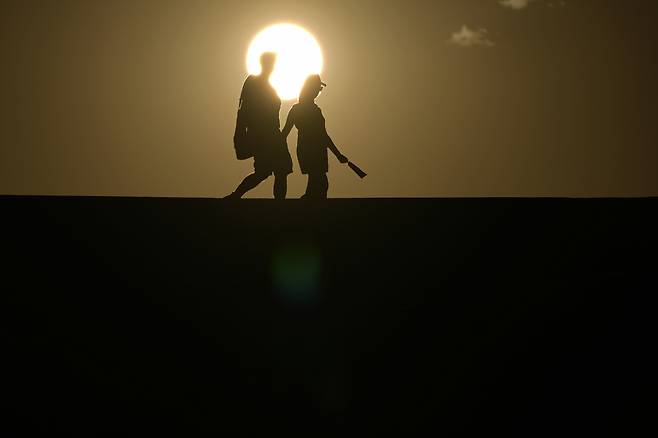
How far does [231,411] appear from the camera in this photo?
18.9 ft

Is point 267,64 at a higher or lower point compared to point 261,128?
higher

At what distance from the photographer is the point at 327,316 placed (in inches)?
243

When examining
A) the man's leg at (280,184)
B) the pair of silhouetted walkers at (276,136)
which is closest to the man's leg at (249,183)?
the pair of silhouetted walkers at (276,136)

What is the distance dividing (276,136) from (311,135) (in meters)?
0.42

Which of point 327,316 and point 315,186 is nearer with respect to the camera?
point 327,316

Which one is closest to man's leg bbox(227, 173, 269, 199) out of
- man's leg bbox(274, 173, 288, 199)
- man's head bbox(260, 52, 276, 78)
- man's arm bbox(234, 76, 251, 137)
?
man's leg bbox(274, 173, 288, 199)

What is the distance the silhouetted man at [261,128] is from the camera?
8.58m

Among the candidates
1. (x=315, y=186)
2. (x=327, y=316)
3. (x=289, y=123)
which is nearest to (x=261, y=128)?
(x=289, y=123)

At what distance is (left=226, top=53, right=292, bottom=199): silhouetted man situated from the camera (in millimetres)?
8578

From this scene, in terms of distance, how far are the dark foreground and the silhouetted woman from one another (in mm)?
2431

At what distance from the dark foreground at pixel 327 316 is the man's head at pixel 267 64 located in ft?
8.04

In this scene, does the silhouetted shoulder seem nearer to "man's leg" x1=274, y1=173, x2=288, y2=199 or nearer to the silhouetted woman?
the silhouetted woman

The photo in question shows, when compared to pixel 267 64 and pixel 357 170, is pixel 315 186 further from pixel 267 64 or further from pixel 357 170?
pixel 267 64

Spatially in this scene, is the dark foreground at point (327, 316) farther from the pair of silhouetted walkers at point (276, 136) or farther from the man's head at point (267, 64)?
the man's head at point (267, 64)
